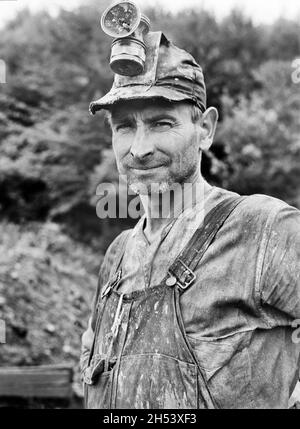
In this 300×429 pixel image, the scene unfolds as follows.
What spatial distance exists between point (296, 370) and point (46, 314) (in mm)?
4644

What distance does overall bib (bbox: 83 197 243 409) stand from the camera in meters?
1.99

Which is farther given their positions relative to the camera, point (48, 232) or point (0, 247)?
point (48, 232)

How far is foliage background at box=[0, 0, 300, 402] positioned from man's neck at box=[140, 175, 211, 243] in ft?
12.7

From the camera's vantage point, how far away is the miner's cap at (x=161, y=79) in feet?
7.11

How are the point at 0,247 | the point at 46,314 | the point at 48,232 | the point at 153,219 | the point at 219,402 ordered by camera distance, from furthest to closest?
1. the point at 48,232
2. the point at 0,247
3. the point at 46,314
4. the point at 153,219
5. the point at 219,402

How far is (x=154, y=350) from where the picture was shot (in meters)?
2.05

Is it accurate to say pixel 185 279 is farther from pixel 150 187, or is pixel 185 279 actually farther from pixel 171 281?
pixel 150 187

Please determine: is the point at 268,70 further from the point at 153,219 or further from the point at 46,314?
the point at 153,219

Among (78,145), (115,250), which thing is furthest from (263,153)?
(115,250)

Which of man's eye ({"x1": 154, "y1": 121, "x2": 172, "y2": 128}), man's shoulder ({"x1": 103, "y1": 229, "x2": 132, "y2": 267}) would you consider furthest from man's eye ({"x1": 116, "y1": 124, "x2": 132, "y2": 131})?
man's shoulder ({"x1": 103, "y1": 229, "x2": 132, "y2": 267})

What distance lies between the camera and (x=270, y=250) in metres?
2.04

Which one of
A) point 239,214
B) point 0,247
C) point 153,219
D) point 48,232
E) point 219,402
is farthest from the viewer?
point 48,232

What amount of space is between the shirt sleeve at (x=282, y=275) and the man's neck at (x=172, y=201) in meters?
0.39
